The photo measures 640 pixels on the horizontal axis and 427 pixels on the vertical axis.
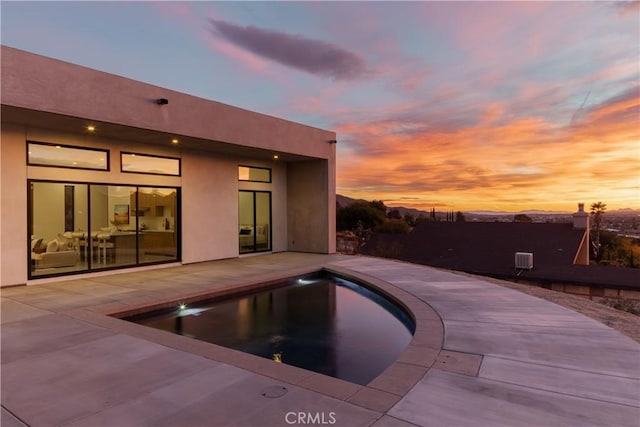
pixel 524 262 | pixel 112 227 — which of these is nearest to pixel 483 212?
pixel 524 262

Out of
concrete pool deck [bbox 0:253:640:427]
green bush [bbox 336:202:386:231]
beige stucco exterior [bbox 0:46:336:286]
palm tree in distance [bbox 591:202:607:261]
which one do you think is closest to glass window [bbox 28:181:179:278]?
beige stucco exterior [bbox 0:46:336:286]

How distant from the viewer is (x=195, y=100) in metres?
9.34

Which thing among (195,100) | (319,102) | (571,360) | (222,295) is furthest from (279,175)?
(571,360)

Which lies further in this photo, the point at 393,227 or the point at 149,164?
the point at 393,227

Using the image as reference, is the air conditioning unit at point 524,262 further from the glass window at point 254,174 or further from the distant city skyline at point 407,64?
the glass window at point 254,174

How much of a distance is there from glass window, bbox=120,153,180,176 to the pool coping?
4.72m

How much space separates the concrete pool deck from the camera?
2.84 metres

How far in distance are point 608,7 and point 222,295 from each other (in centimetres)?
1146

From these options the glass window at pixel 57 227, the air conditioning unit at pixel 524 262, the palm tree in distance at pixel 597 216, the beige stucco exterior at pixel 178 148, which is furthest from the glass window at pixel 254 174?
the palm tree in distance at pixel 597 216

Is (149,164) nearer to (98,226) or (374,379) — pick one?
(98,226)

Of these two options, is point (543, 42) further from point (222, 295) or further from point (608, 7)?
point (222, 295)

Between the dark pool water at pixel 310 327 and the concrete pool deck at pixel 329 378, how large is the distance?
0.52 meters

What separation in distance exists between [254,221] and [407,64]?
7795 mm

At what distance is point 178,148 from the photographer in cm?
1096
